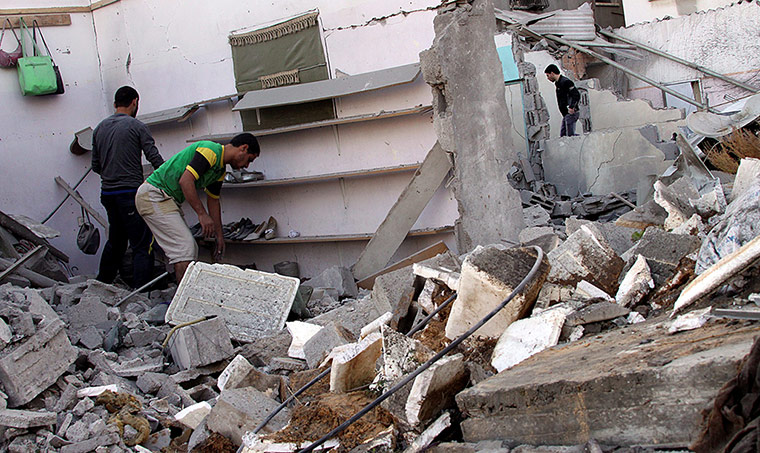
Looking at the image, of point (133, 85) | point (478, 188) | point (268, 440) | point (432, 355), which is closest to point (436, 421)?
point (432, 355)

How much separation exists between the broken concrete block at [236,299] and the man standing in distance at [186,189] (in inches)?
36.0

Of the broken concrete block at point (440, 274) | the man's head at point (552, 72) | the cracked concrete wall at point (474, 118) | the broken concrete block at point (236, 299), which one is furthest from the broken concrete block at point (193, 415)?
the man's head at point (552, 72)

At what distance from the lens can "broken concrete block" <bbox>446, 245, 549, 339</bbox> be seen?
145 inches

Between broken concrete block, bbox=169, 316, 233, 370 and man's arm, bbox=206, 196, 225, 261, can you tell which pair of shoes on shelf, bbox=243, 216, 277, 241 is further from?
broken concrete block, bbox=169, 316, 233, 370

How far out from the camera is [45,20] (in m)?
8.88

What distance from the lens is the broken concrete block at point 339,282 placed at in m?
6.66

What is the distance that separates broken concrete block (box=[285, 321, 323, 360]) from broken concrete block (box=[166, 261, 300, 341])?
34 centimetres

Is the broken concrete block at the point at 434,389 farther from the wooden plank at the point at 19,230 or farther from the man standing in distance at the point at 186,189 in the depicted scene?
the wooden plank at the point at 19,230

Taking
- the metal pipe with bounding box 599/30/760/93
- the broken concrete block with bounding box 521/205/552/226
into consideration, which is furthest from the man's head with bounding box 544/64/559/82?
the broken concrete block with bounding box 521/205/552/226

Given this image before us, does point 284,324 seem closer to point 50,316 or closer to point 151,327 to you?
point 151,327

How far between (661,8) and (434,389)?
42.0 feet

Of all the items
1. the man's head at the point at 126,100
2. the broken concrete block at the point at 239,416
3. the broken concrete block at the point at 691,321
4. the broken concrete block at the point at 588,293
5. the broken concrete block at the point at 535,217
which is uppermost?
the man's head at the point at 126,100

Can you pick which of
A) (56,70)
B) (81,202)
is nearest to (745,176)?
(81,202)

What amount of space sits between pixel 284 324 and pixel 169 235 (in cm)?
178
